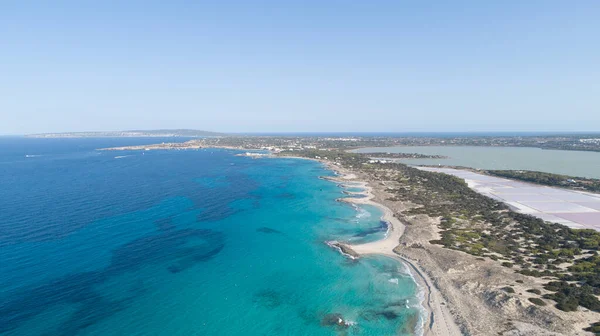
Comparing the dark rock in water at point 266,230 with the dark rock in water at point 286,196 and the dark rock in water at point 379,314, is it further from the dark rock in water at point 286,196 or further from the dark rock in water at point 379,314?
the dark rock in water at point 379,314

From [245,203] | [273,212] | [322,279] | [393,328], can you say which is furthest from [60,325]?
[245,203]

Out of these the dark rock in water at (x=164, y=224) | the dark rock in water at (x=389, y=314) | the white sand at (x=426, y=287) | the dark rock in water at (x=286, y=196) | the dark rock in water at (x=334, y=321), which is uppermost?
the dark rock in water at (x=164, y=224)

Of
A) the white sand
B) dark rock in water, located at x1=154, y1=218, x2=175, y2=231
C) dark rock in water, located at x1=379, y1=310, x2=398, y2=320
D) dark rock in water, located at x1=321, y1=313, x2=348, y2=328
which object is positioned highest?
dark rock in water, located at x1=154, y1=218, x2=175, y2=231

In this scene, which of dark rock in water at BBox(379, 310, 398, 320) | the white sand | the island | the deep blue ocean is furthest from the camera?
dark rock in water at BBox(379, 310, 398, 320)

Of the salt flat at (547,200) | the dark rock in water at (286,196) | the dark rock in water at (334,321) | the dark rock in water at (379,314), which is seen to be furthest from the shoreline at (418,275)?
the salt flat at (547,200)

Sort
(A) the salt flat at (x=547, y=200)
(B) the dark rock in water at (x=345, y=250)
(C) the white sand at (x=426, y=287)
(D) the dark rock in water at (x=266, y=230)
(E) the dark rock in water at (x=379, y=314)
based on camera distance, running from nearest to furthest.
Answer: (C) the white sand at (x=426, y=287)
(E) the dark rock in water at (x=379, y=314)
(B) the dark rock in water at (x=345, y=250)
(D) the dark rock in water at (x=266, y=230)
(A) the salt flat at (x=547, y=200)

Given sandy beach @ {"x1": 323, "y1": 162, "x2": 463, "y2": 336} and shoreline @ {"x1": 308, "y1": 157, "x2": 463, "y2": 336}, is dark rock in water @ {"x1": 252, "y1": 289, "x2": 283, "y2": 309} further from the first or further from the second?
sandy beach @ {"x1": 323, "y1": 162, "x2": 463, "y2": 336}

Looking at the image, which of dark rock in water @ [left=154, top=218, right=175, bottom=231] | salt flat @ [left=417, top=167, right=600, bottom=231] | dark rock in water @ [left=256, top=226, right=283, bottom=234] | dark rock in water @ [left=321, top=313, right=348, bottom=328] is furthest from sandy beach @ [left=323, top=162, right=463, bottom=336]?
dark rock in water @ [left=154, top=218, right=175, bottom=231]
